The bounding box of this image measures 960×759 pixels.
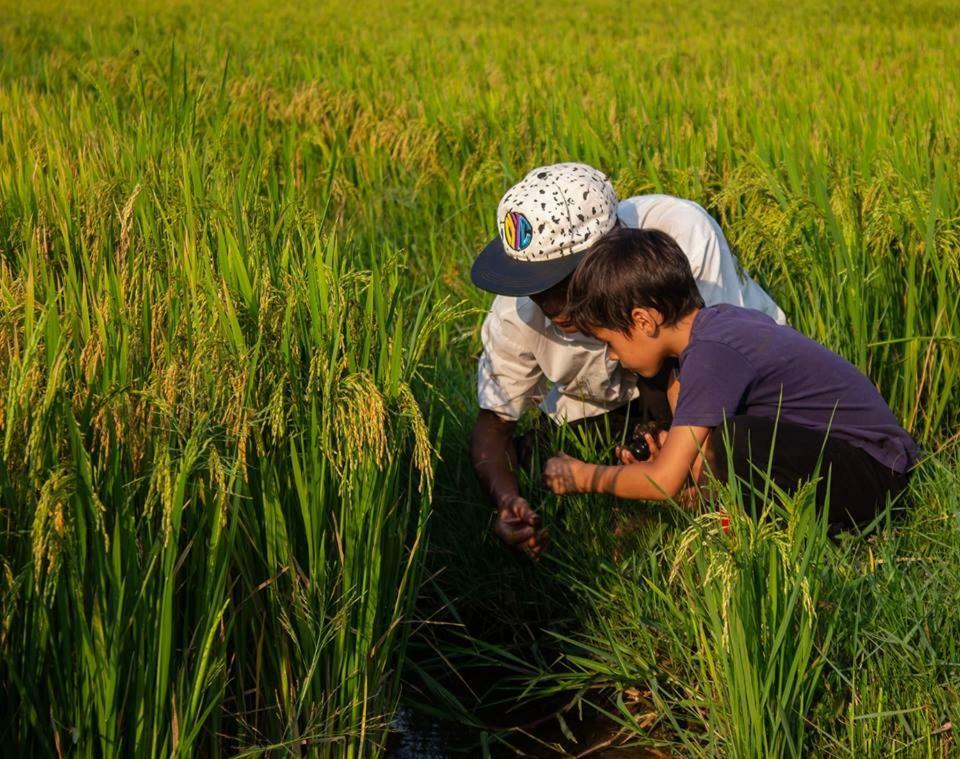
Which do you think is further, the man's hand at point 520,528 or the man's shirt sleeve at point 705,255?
the man's shirt sleeve at point 705,255

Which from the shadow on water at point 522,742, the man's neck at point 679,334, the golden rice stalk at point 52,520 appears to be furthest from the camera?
the man's neck at point 679,334

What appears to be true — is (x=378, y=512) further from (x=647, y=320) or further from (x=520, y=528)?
(x=647, y=320)

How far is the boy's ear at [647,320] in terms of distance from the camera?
8.51 feet

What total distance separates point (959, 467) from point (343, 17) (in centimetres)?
1018

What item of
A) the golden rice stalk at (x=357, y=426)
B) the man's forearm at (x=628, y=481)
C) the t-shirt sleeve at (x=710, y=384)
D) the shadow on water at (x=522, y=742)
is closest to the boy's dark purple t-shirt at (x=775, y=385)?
the t-shirt sleeve at (x=710, y=384)

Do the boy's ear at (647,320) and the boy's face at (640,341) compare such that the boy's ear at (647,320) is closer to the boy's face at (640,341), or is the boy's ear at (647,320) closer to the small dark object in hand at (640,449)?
the boy's face at (640,341)

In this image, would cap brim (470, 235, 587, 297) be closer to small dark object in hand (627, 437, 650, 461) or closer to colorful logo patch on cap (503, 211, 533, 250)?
colorful logo patch on cap (503, 211, 533, 250)

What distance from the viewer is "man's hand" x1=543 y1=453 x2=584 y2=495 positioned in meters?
2.67

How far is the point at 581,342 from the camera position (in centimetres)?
296

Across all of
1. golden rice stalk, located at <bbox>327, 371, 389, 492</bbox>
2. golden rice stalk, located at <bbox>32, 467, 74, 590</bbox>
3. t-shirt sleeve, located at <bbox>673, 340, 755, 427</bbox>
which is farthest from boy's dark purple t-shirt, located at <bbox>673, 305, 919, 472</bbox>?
golden rice stalk, located at <bbox>32, 467, 74, 590</bbox>

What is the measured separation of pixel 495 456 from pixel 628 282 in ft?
1.91

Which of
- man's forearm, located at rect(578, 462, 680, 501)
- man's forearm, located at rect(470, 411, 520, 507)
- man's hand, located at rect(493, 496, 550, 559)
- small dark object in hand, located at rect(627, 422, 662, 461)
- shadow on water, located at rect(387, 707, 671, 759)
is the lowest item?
shadow on water, located at rect(387, 707, 671, 759)

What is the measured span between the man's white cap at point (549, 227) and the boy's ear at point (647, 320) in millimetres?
189

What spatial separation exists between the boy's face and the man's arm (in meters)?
0.39
